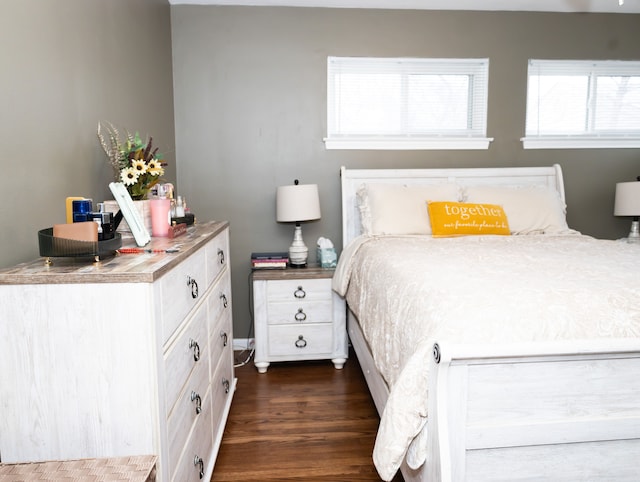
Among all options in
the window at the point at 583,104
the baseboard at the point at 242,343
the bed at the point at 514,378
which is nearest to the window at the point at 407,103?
the window at the point at 583,104

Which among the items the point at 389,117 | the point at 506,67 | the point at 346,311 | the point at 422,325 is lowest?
the point at 346,311

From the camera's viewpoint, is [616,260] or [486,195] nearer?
[616,260]

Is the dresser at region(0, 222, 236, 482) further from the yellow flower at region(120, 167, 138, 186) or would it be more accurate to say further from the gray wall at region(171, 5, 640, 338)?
the gray wall at region(171, 5, 640, 338)

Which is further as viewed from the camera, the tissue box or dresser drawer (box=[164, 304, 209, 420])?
the tissue box

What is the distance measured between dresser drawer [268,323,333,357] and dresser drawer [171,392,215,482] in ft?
3.56

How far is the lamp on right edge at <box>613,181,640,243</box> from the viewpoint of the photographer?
3.28 m

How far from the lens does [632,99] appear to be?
3613 mm

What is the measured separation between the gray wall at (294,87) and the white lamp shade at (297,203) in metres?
0.30

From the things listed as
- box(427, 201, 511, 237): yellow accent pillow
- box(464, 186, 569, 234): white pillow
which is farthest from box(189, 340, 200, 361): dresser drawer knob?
box(464, 186, 569, 234): white pillow

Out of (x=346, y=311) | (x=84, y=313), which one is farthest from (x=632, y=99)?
(x=84, y=313)

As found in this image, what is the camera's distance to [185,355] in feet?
4.99

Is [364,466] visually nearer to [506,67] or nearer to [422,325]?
[422,325]

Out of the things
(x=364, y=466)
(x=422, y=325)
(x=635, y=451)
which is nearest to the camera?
(x=635, y=451)

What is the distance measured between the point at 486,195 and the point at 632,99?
155 cm
